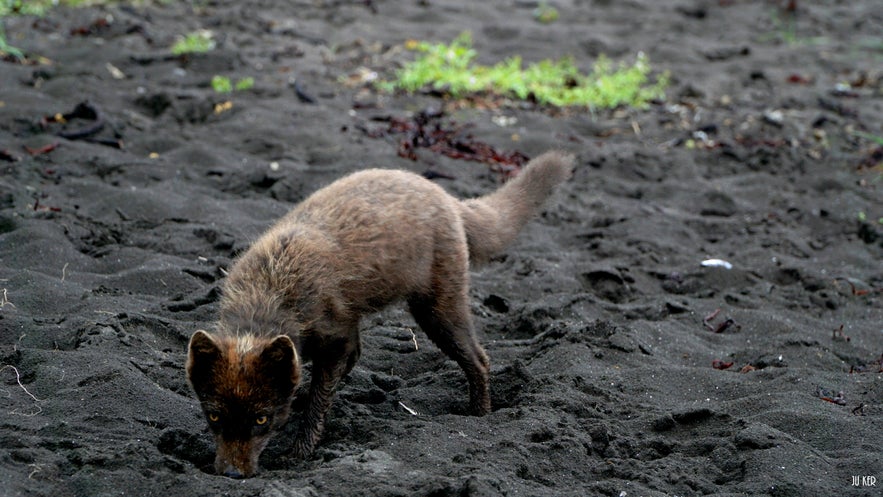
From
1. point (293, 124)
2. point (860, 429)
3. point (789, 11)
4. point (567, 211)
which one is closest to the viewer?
point (860, 429)

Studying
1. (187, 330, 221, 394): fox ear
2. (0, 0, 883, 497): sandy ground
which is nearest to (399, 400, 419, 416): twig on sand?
(0, 0, 883, 497): sandy ground

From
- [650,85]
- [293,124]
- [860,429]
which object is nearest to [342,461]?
[860,429]

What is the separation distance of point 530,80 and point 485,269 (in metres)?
4.63

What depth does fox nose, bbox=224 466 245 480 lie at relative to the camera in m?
4.36

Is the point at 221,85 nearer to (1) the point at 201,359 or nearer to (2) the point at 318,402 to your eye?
(2) the point at 318,402

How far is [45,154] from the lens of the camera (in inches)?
314

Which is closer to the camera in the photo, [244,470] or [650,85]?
[244,470]

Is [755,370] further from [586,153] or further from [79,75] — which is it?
[79,75]

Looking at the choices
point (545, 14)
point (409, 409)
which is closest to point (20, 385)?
point (409, 409)

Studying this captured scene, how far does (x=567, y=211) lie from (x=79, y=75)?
5.38 meters

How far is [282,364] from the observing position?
452cm

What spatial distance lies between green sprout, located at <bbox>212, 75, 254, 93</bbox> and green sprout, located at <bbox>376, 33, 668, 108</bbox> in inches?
60.2

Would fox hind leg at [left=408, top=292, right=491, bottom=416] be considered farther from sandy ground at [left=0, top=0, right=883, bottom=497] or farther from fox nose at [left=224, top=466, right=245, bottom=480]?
fox nose at [left=224, top=466, right=245, bottom=480]

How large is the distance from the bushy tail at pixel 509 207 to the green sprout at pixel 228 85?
481 cm
